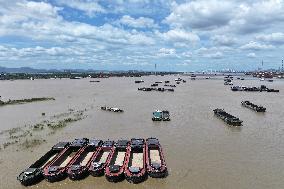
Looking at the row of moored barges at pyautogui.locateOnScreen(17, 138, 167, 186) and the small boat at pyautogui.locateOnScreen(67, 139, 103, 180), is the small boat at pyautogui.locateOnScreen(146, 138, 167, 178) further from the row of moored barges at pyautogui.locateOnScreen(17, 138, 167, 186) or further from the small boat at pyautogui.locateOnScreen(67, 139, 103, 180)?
the small boat at pyautogui.locateOnScreen(67, 139, 103, 180)

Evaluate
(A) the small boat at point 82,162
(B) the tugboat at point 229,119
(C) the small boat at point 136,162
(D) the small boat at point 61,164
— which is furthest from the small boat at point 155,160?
(B) the tugboat at point 229,119

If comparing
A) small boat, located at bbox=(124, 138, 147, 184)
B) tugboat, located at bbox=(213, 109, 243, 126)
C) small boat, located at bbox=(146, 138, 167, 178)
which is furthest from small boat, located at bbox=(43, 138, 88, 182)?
tugboat, located at bbox=(213, 109, 243, 126)

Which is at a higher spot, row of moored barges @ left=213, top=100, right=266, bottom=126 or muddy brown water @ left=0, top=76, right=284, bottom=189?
row of moored barges @ left=213, top=100, right=266, bottom=126

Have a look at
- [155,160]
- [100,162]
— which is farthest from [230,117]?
[100,162]

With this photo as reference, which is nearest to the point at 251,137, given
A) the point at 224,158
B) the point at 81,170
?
the point at 224,158

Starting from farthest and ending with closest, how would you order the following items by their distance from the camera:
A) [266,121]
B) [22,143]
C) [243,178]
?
[266,121]
[22,143]
[243,178]

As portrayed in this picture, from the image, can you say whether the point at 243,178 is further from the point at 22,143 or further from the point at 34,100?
the point at 34,100

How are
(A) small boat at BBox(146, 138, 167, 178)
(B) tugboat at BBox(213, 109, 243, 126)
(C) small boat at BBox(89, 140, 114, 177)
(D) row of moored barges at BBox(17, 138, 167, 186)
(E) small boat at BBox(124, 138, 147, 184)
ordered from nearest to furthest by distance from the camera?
(E) small boat at BBox(124, 138, 147, 184) < (D) row of moored barges at BBox(17, 138, 167, 186) < (A) small boat at BBox(146, 138, 167, 178) < (C) small boat at BBox(89, 140, 114, 177) < (B) tugboat at BBox(213, 109, 243, 126)
